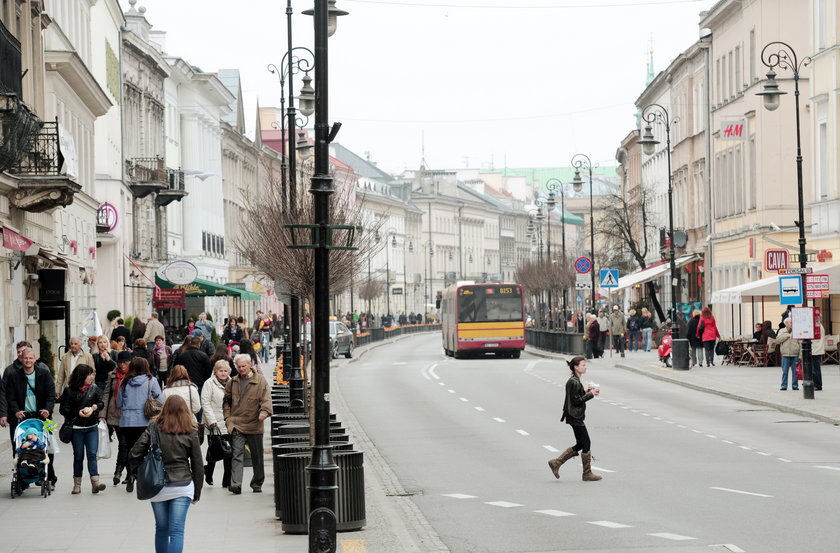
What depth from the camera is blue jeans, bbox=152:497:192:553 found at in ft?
36.7

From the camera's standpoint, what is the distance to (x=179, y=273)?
145 feet

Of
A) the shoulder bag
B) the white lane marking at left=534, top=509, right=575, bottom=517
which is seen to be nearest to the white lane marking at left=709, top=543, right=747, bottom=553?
the white lane marking at left=534, top=509, right=575, bottom=517

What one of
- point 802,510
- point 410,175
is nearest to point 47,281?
point 802,510

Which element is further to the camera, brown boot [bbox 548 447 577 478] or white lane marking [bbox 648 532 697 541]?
brown boot [bbox 548 447 577 478]

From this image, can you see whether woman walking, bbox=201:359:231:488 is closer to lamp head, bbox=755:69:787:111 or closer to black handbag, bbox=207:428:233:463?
black handbag, bbox=207:428:233:463

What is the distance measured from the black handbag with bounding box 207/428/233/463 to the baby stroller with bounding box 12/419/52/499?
1.79 m

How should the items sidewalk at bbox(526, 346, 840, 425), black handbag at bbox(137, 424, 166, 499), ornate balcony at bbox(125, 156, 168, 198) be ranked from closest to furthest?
black handbag at bbox(137, 424, 166, 499), sidewalk at bbox(526, 346, 840, 425), ornate balcony at bbox(125, 156, 168, 198)

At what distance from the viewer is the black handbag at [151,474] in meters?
11.2

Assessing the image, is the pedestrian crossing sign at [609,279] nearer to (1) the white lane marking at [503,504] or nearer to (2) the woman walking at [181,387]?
(1) the white lane marking at [503,504]

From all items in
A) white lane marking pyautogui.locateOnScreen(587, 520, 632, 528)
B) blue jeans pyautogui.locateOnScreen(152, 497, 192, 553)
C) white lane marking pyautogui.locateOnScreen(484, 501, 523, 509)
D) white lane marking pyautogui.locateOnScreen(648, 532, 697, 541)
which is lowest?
white lane marking pyautogui.locateOnScreen(484, 501, 523, 509)

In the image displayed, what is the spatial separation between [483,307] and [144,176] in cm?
1410

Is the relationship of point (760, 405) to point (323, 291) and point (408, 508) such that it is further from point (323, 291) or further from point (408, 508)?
point (323, 291)

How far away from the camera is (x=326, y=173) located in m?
12.5

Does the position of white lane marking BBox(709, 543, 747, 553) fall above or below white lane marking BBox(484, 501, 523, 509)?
above
